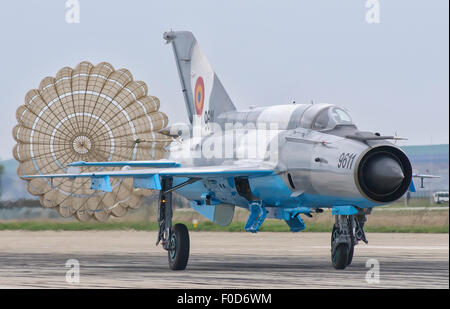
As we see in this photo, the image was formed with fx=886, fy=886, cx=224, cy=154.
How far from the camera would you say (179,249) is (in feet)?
66.7

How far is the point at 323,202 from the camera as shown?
17922 mm

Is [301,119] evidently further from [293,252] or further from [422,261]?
[293,252]

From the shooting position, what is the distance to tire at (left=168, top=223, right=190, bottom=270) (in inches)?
798

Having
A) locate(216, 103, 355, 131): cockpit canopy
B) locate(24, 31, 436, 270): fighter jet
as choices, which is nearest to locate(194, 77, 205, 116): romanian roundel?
locate(24, 31, 436, 270): fighter jet

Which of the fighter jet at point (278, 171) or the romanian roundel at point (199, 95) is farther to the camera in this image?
the romanian roundel at point (199, 95)

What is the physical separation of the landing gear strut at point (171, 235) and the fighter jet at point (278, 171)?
0.02 m

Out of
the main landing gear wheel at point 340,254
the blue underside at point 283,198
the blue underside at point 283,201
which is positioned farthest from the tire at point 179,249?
the main landing gear wheel at point 340,254

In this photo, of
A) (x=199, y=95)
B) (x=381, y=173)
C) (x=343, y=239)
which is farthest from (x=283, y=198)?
(x=199, y=95)

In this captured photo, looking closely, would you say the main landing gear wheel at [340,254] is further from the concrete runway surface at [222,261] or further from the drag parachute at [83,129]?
the drag parachute at [83,129]

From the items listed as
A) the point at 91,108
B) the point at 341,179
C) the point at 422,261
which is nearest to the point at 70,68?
the point at 91,108

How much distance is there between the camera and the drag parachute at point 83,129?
35344 millimetres

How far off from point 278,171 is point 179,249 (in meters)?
3.49

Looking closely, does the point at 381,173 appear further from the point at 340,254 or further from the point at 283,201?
the point at 340,254
